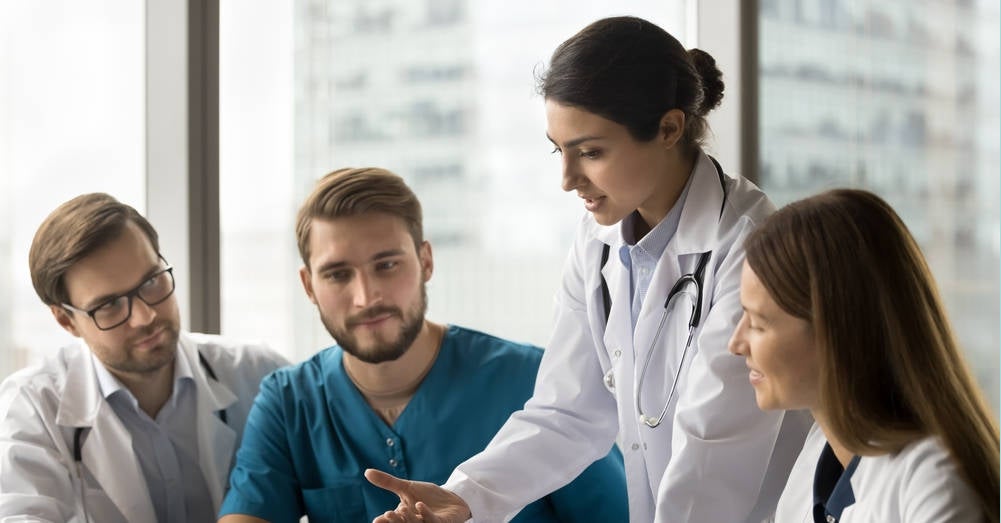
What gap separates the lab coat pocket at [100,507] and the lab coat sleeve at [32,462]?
28 mm

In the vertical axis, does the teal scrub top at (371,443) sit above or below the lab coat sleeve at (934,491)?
below

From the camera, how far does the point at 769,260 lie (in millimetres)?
1413

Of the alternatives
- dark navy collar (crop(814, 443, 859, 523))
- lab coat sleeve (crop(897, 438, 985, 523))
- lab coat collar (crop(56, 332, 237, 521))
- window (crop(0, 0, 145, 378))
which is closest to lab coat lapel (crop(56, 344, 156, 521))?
lab coat collar (crop(56, 332, 237, 521))

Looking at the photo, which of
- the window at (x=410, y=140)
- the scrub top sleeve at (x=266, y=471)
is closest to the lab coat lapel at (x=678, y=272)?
the scrub top sleeve at (x=266, y=471)

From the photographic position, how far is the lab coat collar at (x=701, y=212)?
1744 mm

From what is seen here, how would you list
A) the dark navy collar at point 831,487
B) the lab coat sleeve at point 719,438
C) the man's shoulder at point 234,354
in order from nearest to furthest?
the dark navy collar at point 831,487 → the lab coat sleeve at point 719,438 → the man's shoulder at point 234,354

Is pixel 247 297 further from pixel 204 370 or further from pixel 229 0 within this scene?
pixel 229 0

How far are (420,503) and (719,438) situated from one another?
51cm

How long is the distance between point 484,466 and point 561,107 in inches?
26.6

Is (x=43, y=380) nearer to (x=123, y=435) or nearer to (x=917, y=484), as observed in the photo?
(x=123, y=435)

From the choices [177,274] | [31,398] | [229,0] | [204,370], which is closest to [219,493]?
[204,370]

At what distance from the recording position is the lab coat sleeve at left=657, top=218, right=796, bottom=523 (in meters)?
1.63

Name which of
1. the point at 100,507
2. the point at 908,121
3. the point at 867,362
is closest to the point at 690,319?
the point at 867,362

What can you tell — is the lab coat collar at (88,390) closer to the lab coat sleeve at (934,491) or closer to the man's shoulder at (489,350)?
the man's shoulder at (489,350)
